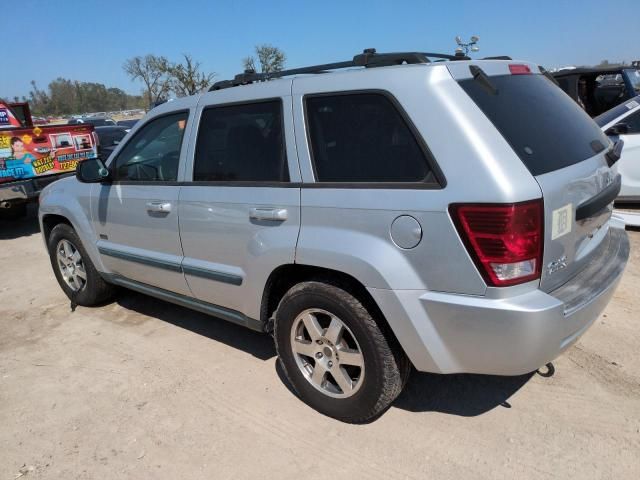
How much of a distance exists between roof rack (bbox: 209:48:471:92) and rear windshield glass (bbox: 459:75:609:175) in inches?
14.4

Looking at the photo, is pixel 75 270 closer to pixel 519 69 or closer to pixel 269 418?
pixel 269 418

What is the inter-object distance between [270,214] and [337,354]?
0.85 metres

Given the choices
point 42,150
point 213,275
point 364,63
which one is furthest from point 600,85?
point 42,150

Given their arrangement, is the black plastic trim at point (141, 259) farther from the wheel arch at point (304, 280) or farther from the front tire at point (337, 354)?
the front tire at point (337, 354)

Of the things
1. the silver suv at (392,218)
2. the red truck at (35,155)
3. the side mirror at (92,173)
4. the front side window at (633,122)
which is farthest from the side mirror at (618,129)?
the red truck at (35,155)

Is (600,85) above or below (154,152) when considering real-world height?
below

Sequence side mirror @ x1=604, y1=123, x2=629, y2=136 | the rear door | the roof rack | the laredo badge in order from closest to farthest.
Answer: the laredo badge
the roof rack
the rear door
side mirror @ x1=604, y1=123, x2=629, y2=136

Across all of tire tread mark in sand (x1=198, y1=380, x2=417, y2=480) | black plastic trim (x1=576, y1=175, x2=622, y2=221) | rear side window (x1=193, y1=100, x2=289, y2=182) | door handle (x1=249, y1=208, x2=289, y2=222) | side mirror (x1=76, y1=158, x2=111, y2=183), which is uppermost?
rear side window (x1=193, y1=100, x2=289, y2=182)

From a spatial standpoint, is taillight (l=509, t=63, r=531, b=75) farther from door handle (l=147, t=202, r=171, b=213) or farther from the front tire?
door handle (l=147, t=202, r=171, b=213)

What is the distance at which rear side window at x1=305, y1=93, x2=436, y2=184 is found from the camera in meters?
2.35

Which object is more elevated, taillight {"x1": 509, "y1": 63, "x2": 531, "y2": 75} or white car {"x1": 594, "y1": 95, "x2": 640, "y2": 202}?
taillight {"x1": 509, "y1": 63, "x2": 531, "y2": 75}

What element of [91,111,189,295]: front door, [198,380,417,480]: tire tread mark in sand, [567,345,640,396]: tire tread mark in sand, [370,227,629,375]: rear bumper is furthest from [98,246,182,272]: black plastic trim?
[567,345,640,396]: tire tread mark in sand

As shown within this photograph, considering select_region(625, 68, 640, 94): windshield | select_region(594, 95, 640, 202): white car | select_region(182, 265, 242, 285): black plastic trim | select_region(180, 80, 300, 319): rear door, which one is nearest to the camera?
select_region(180, 80, 300, 319): rear door

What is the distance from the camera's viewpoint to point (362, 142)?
2518 millimetres
